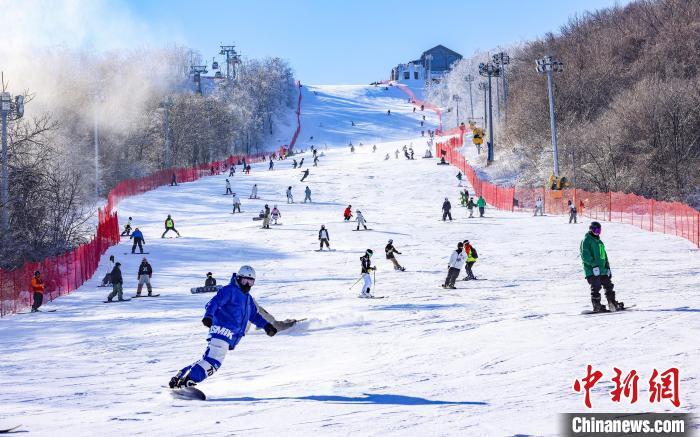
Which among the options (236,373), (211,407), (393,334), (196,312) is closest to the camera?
(211,407)

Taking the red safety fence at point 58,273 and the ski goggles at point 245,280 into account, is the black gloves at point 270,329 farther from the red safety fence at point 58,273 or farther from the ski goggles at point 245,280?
A: the red safety fence at point 58,273

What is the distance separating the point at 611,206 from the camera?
38.8m

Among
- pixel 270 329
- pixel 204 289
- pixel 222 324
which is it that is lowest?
pixel 204 289

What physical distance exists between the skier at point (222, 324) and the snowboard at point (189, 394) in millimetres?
58

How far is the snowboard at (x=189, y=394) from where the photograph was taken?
899 centimetres

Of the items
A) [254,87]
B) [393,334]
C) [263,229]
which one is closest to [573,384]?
[393,334]

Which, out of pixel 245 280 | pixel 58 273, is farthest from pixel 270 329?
pixel 58 273

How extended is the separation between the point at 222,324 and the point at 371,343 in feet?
15.1

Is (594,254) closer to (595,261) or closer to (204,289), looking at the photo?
(595,261)

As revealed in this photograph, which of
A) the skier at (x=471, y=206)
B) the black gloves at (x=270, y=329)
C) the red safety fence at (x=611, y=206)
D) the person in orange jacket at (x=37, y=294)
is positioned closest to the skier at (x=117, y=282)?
the person in orange jacket at (x=37, y=294)

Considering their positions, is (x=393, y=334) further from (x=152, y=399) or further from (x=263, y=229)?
(x=263, y=229)

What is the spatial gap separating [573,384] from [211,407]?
11.9 feet

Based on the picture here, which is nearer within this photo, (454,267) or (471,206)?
(454,267)

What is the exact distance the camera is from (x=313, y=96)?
551 feet
